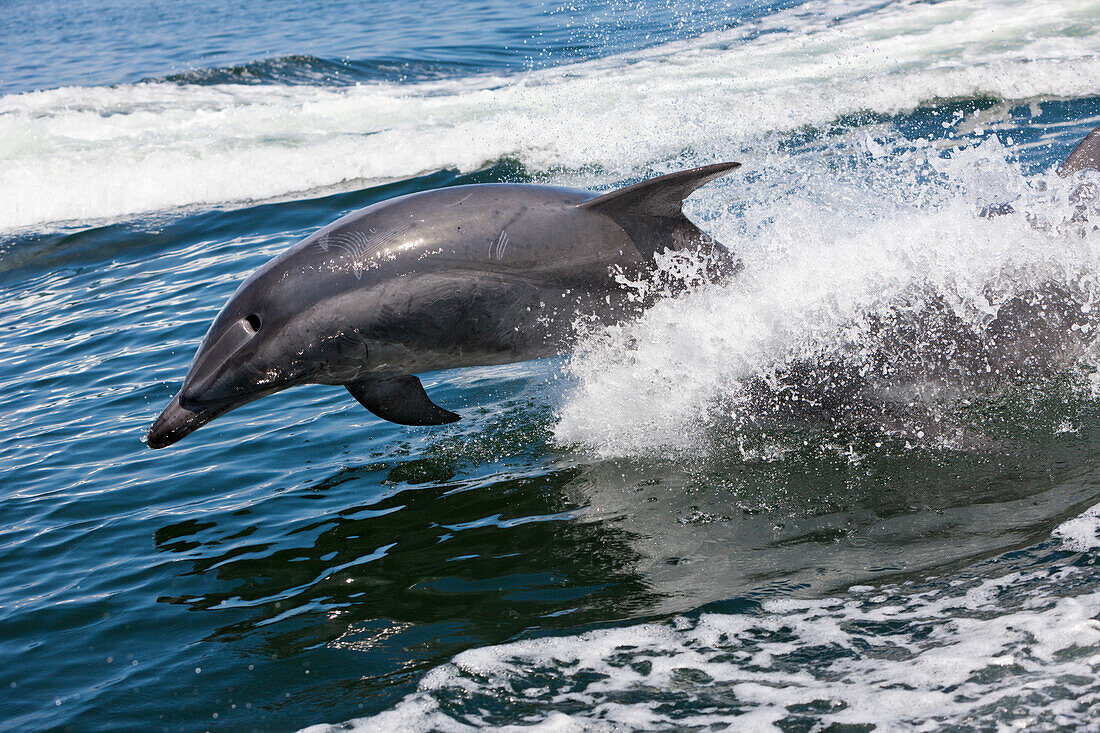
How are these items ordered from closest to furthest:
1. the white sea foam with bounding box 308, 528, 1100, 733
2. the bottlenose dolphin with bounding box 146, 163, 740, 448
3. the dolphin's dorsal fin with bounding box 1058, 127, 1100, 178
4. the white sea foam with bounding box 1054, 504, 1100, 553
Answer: the white sea foam with bounding box 308, 528, 1100, 733 < the white sea foam with bounding box 1054, 504, 1100, 553 < the bottlenose dolphin with bounding box 146, 163, 740, 448 < the dolphin's dorsal fin with bounding box 1058, 127, 1100, 178

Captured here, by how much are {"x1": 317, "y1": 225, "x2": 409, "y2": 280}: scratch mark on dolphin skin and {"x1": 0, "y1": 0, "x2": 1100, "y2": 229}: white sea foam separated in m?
9.67

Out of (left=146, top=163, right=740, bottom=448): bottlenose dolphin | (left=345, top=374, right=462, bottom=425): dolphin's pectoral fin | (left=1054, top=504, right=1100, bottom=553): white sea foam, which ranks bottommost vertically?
(left=1054, top=504, right=1100, bottom=553): white sea foam

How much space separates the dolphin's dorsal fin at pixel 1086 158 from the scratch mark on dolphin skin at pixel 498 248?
4.25 metres

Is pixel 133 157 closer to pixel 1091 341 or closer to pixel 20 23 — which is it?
pixel 1091 341

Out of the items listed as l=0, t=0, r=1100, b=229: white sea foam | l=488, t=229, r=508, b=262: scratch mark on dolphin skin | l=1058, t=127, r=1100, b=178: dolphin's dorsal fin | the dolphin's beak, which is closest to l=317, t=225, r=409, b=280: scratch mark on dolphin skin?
l=488, t=229, r=508, b=262: scratch mark on dolphin skin

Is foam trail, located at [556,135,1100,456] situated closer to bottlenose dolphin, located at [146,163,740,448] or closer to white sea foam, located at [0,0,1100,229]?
bottlenose dolphin, located at [146,163,740,448]

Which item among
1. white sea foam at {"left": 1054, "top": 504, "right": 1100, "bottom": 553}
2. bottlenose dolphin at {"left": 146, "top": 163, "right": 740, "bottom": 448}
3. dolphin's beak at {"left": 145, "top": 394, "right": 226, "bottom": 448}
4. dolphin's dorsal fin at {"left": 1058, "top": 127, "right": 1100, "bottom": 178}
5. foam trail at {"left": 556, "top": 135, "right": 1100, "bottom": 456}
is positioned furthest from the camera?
dolphin's dorsal fin at {"left": 1058, "top": 127, "right": 1100, "bottom": 178}

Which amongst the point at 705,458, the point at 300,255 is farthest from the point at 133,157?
the point at 705,458

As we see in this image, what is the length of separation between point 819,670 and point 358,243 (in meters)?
3.62

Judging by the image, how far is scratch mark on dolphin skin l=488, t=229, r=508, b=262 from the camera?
6.29m

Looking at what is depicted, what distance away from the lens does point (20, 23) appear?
4094cm

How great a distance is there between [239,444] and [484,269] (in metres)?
2.98

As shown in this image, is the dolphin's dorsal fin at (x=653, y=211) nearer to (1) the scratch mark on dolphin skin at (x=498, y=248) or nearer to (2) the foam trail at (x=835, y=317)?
(2) the foam trail at (x=835, y=317)

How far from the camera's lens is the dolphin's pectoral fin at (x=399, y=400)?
6883 mm
